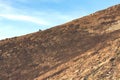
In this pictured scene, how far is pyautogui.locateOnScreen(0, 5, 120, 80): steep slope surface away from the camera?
2459 centimetres

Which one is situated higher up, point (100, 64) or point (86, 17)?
point (86, 17)

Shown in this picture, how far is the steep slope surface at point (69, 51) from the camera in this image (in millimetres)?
24594

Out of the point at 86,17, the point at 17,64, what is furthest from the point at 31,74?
the point at 86,17

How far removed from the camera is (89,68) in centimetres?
2442

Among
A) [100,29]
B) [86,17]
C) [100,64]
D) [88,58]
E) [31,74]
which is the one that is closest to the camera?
[100,64]

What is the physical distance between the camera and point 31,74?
2920 centimetres

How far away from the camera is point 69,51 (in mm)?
31172

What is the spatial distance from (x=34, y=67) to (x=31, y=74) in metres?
1.37

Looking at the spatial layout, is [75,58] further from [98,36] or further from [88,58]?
[98,36]

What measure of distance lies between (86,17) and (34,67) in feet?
33.5

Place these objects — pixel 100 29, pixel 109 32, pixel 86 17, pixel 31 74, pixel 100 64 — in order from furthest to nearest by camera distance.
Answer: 1. pixel 86 17
2. pixel 100 29
3. pixel 109 32
4. pixel 31 74
5. pixel 100 64

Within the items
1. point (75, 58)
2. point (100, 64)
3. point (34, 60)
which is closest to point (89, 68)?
point (100, 64)

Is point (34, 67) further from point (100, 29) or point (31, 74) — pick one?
point (100, 29)

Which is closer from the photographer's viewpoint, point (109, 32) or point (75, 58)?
point (75, 58)
